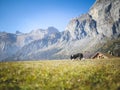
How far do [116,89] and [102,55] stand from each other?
9247 cm

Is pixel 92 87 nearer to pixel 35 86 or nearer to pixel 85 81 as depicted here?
pixel 85 81

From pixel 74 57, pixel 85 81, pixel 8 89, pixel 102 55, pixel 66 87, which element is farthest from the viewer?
pixel 102 55

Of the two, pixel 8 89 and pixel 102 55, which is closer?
pixel 8 89

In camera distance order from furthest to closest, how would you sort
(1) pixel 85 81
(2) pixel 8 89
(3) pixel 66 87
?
(1) pixel 85 81
(3) pixel 66 87
(2) pixel 8 89

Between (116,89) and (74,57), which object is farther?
(74,57)

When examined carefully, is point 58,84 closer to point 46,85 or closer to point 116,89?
point 46,85

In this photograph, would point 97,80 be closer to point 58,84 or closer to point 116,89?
point 116,89

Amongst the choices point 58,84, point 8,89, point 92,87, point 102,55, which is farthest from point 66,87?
point 102,55

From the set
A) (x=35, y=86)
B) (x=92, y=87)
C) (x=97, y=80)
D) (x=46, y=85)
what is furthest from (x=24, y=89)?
(x=97, y=80)

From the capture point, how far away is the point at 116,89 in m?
6.69

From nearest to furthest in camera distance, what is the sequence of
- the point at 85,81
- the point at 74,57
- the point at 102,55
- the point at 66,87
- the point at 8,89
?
the point at 8,89 < the point at 66,87 < the point at 85,81 < the point at 74,57 < the point at 102,55

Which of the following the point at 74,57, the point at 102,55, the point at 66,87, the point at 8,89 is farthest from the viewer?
the point at 102,55

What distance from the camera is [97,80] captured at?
316 inches

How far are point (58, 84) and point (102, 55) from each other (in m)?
92.5
